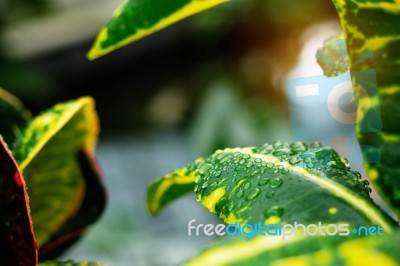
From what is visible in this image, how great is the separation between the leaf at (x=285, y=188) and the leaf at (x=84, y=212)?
0.75 ft

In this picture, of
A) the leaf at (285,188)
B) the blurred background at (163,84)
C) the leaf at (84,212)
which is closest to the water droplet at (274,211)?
the leaf at (285,188)

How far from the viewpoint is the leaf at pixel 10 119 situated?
0.67 metres

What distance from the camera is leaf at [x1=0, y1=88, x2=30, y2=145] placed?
672 millimetres

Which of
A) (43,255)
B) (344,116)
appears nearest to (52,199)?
(43,255)

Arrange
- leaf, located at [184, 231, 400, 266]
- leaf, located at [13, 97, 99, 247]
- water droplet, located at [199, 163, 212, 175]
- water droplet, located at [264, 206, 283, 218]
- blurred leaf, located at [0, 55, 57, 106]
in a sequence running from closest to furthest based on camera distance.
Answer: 1. leaf, located at [184, 231, 400, 266]
2. water droplet, located at [264, 206, 283, 218]
3. water droplet, located at [199, 163, 212, 175]
4. leaf, located at [13, 97, 99, 247]
5. blurred leaf, located at [0, 55, 57, 106]

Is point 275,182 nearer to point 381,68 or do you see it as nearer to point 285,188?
point 285,188

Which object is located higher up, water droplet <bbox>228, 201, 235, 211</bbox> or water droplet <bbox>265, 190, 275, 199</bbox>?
water droplet <bbox>265, 190, 275, 199</bbox>

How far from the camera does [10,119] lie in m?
0.68

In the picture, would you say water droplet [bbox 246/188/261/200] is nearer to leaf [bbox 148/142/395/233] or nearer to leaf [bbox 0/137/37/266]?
leaf [bbox 148/142/395/233]

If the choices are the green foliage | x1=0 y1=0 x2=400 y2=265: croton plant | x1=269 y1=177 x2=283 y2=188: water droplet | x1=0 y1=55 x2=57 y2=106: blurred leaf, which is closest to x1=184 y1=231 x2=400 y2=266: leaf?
x1=0 y1=0 x2=400 y2=265: croton plant

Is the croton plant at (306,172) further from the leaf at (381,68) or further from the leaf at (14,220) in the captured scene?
the leaf at (14,220)

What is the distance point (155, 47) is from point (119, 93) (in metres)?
0.48

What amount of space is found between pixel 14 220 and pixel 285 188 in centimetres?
21

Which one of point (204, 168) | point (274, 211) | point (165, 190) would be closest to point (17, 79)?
point (165, 190)
